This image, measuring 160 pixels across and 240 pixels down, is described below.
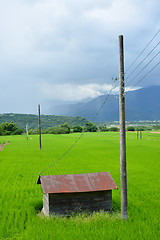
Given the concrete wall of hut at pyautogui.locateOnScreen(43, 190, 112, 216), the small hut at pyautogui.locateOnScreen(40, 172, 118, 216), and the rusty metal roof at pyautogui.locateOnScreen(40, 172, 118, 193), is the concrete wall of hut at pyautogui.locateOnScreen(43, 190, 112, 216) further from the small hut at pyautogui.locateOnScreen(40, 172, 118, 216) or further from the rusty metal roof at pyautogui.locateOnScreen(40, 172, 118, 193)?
the rusty metal roof at pyautogui.locateOnScreen(40, 172, 118, 193)

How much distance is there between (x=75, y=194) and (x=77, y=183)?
1.41 ft

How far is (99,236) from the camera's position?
8469 millimetres

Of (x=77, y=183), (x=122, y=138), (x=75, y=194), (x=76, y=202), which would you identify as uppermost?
(x=122, y=138)

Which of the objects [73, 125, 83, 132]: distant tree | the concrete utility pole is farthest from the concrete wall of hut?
[73, 125, 83, 132]: distant tree

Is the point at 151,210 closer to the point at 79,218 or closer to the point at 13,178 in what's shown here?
the point at 79,218

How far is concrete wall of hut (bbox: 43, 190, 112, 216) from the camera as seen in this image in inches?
400

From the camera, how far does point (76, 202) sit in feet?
33.8

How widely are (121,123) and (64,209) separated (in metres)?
3.97

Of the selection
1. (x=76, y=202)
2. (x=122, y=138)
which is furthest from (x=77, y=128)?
(x=122, y=138)

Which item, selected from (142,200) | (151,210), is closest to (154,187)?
(142,200)

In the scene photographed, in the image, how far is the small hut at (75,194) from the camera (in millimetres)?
10125

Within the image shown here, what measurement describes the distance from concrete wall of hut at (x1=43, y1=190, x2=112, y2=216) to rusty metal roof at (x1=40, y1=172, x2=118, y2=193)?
28 cm

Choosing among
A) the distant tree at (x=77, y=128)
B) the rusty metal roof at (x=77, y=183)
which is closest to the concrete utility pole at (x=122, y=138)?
the rusty metal roof at (x=77, y=183)

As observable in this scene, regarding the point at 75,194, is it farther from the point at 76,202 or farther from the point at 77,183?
the point at 77,183
